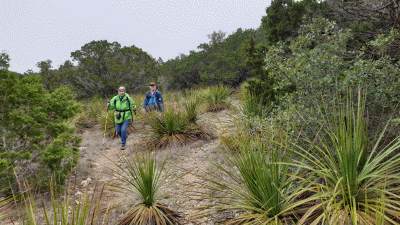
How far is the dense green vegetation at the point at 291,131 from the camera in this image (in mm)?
2938

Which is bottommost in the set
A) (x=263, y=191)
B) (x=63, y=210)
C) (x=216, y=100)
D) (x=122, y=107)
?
(x=216, y=100)

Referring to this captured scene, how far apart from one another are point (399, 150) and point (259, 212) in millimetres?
1771

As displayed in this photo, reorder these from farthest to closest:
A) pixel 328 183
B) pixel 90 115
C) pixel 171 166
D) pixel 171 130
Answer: pixel 90 115, pixel 171 130, pixel 171 166, pixel 328 183

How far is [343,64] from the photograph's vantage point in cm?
489

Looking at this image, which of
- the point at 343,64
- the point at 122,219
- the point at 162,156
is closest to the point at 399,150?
the point at 343,64

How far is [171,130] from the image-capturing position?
27.6 feet

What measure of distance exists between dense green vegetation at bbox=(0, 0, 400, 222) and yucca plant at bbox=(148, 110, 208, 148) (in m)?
0.03

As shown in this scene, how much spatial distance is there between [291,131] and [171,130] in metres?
4.41

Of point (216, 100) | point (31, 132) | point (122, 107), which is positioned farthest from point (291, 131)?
point (216, 100)

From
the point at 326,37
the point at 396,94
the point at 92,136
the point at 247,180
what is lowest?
the point at 92,136

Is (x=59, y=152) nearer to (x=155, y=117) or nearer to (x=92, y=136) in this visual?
(x=155, y=117)

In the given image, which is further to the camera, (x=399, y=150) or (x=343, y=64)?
(x=343, y=64)

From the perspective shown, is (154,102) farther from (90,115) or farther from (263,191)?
(263,191)

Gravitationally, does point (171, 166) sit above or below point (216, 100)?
below
